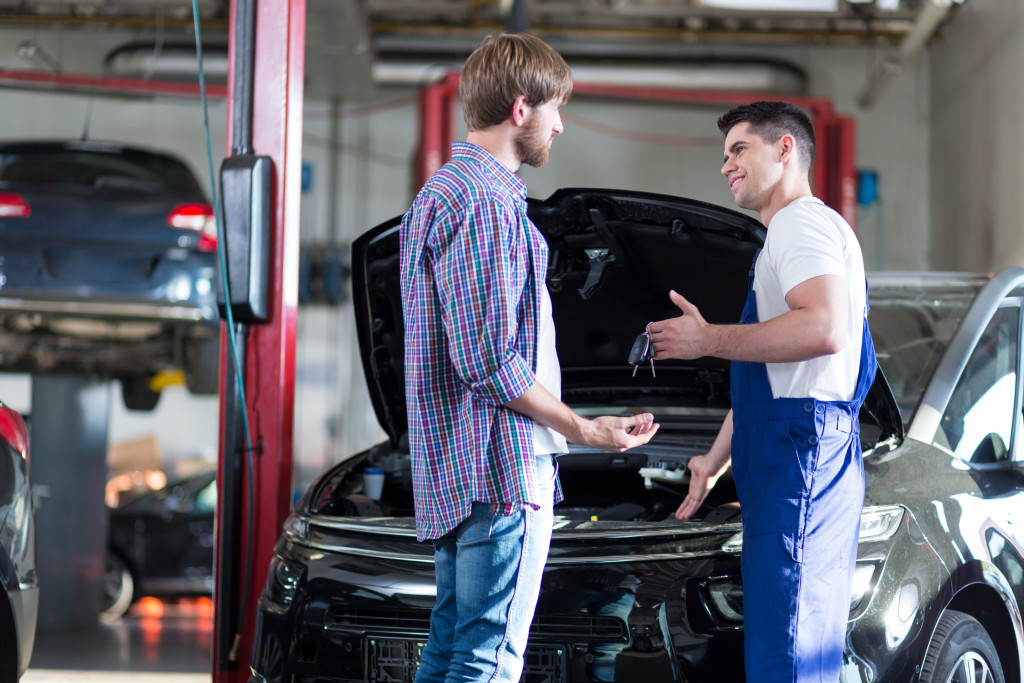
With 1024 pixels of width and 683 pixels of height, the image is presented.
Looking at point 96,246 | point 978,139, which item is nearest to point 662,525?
point 96,246

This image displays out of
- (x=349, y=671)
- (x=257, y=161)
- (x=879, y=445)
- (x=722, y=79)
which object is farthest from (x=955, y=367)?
(x=722, y=79)

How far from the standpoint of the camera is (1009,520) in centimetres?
262

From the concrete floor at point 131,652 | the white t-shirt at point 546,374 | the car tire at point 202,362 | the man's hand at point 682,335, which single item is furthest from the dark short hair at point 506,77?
the car tire at point 202,362

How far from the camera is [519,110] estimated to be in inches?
72.4

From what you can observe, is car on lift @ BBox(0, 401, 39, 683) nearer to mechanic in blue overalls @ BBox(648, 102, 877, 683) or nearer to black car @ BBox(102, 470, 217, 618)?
mechanic in blue overalls @ BBox(648, 102, 877, 683)

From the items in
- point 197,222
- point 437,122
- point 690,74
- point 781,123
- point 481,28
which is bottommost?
point 781,123

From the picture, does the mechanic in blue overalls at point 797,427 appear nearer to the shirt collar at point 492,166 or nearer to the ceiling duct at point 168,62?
the shirt collar at point 492,166

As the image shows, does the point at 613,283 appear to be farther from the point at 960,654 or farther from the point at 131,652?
the point at 131,652

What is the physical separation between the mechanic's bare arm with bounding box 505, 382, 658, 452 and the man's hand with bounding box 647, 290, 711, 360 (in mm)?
182

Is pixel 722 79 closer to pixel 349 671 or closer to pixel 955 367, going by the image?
pixel 955 367

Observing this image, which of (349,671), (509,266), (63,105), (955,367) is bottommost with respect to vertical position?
(349,671)

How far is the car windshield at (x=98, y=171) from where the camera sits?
541 centimetres

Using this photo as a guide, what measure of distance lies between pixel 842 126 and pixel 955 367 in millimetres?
6788

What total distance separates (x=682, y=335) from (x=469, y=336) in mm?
482
